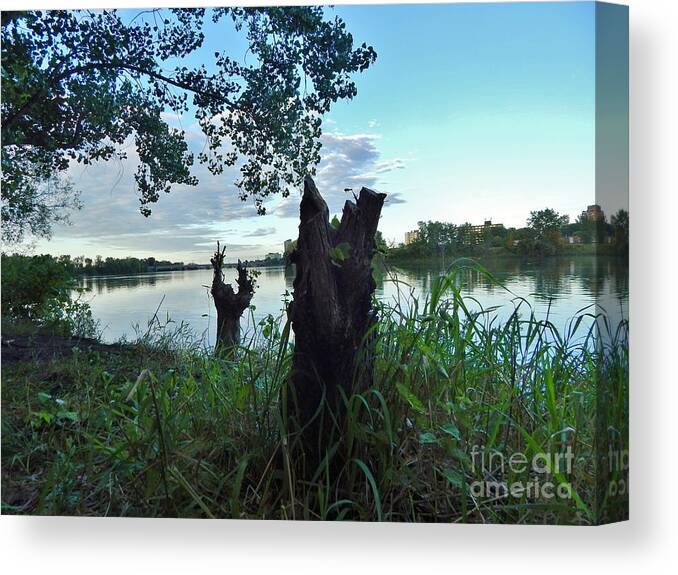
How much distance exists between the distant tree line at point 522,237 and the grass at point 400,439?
0.14 m

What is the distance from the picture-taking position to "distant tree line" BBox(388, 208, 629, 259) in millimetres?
2834

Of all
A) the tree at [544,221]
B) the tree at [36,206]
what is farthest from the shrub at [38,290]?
the tree at [544,221]

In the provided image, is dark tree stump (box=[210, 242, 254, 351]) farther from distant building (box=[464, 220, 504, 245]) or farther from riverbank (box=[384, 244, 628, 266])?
distant building (box=[464, 220, 504, 245])

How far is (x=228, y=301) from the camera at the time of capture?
310 centimetres

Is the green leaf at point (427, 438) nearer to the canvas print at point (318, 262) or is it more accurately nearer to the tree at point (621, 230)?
the canvas print at point (318, 262)

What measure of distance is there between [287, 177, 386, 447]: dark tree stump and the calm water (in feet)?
0.74

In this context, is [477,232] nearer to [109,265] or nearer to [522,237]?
[522,237]

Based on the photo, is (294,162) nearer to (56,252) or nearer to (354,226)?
(354,226)

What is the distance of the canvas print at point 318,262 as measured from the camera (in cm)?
278

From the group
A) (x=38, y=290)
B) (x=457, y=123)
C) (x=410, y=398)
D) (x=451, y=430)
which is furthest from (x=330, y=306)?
(x=38, y=290)

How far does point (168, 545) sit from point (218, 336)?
0.94 meters

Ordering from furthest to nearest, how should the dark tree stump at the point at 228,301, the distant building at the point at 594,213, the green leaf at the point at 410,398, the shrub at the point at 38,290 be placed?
the shrub at the point at 38,290, the dark tree stump at the point at 228,301, the distant building at the point at 594,213, the green leaf at the point at 410,398

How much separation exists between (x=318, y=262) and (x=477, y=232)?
27.8 inches

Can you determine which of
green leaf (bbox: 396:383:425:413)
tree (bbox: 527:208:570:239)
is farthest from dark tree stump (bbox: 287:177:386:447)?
tree (bbox: 527:208:570:239)
